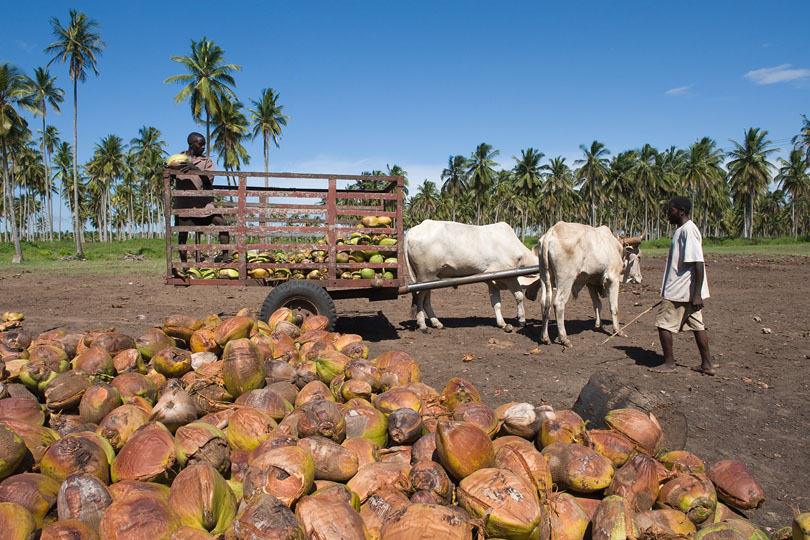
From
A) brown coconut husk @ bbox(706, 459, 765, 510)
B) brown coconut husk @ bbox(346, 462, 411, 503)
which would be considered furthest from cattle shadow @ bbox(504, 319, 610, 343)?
brown coconut husk @ bbox(346, 462, 411, 503)

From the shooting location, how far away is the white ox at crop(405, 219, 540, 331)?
10.0m

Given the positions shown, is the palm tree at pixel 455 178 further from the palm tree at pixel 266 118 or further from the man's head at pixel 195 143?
the man's head at pixel 195 143

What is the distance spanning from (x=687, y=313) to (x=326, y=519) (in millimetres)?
5959

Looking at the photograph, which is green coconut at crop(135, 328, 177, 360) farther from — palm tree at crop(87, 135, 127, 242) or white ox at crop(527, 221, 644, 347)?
palm tree at crop(87, 135, 127, 242)

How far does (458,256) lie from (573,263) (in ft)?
7.33

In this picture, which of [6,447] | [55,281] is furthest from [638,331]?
[55,281]

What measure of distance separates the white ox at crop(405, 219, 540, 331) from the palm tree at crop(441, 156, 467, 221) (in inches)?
2309

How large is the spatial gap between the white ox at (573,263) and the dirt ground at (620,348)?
74 centimetres

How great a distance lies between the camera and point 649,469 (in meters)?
2.90

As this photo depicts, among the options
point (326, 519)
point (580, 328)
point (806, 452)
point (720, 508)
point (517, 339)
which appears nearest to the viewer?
point (326, 519)

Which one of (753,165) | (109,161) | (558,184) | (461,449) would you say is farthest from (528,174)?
(461,449)

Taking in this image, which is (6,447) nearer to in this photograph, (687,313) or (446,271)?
(687,313)

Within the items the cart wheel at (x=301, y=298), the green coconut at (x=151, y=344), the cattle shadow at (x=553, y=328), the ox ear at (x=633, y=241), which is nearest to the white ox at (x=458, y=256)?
the cattle shadow at (x=553, y=328)

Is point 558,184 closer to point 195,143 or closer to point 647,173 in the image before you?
point 647,173
